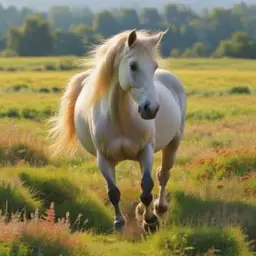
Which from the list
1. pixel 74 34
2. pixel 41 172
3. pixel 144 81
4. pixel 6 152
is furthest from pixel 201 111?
pixel 74 34

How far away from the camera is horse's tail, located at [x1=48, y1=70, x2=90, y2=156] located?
10.4 meters

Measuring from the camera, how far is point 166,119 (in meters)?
9.53

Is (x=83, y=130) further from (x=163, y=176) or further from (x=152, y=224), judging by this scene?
(x=152, y=224)

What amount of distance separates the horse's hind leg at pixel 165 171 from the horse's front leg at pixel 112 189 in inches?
41.3

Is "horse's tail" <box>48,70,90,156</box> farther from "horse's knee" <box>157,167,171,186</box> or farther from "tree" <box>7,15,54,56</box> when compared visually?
"tree" <box>7,15,54,56</box>

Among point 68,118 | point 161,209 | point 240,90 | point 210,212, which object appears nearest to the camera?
point 210,212

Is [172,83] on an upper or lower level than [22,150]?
upper

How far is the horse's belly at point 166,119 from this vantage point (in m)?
9.35

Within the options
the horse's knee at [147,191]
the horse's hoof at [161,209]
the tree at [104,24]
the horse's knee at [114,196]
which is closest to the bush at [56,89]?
the horse's hoof at [161,209]

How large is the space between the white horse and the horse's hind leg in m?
0.02

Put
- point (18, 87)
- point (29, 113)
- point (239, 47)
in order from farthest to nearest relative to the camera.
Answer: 1. point (239, 47)
2. point (18, 87)
3. point (29, 113)

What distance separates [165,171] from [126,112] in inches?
85.6

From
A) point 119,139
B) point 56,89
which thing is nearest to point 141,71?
point 119,139

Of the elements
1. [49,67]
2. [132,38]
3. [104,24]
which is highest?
[132,38]
